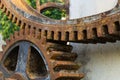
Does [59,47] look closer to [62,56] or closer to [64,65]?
[62,56]

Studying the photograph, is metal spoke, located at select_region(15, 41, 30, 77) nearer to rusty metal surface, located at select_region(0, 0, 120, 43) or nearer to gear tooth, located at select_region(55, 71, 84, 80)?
rusty metal surface, located at select_region(0, 0, 120, 43)

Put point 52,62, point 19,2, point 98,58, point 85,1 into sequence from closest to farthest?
point 52,62 < point 98,58 < point 85,1 < point 19,2

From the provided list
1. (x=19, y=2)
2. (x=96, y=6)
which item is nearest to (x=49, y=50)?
(x=96, y=6)

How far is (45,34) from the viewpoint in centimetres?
367

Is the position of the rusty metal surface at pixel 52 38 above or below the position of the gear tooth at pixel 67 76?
above

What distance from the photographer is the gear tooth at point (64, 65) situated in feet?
11.1

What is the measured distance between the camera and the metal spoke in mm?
3799

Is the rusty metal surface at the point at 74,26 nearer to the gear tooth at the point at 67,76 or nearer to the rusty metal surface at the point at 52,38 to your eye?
the rusty metal surface at the point at 52,38

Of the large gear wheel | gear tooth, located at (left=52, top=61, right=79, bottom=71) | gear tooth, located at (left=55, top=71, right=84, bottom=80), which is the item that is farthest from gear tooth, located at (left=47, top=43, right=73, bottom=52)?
gear tooth, located at (left=55, top=71, right=84, bottom=80)

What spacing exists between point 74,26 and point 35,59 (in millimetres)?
681

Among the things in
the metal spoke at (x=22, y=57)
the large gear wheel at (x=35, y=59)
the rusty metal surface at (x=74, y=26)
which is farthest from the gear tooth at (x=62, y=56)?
the metal spoke at (x=22, y=57)

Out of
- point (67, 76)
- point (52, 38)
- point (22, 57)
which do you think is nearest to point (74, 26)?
point (52, 38)

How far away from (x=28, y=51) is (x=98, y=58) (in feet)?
2.43

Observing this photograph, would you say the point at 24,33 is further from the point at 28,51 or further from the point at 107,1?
the point at 107,1
